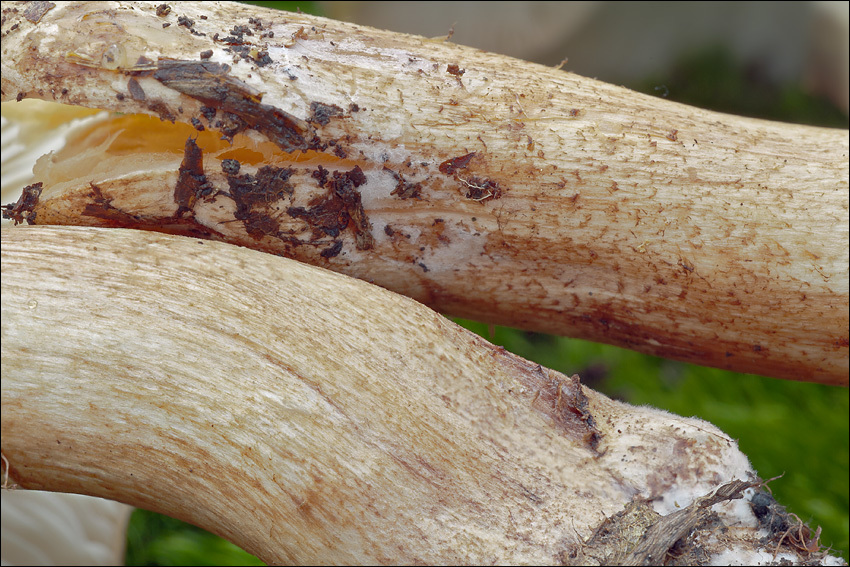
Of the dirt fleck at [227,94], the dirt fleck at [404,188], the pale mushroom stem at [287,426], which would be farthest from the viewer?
the dirt fleck at [404,188]

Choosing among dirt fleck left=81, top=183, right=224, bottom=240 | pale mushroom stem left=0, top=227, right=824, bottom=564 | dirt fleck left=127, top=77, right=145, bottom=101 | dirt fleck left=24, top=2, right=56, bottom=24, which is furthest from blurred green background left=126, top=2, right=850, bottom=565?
dirt fleck left=24, top=2, right=56, bottom=24

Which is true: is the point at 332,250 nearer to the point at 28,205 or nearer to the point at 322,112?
the point at 322,112

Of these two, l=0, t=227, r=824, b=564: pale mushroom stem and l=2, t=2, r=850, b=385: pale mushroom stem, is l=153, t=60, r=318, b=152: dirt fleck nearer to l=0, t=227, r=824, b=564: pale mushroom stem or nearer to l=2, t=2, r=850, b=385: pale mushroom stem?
l=2, t=2, r=850, b=385: pale mushroom stem

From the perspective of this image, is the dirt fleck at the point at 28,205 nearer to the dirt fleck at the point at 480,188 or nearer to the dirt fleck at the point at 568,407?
the dirt fleck at the point at 480,188

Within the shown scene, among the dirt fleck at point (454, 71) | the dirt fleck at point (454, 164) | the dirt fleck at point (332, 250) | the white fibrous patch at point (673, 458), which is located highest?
the dirt fleck at point (454, 71)

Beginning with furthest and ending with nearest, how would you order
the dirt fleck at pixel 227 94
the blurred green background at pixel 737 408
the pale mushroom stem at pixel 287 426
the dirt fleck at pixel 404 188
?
the blurred green background at pixel 737 408 < the dirt fleck at pixel 404 188 < the dirt fleck at pixel 227 94 < the pale mushroom stem at pixel 287 426

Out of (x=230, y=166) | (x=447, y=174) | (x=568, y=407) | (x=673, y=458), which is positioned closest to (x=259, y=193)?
(x=230, y=166)

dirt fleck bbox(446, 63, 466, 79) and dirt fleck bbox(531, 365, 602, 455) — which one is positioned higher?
dirt fleck bbox(446, 63, 466, 79)

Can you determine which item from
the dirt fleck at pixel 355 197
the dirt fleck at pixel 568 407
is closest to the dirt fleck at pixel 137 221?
the dirt fleck at pixel 355 197
